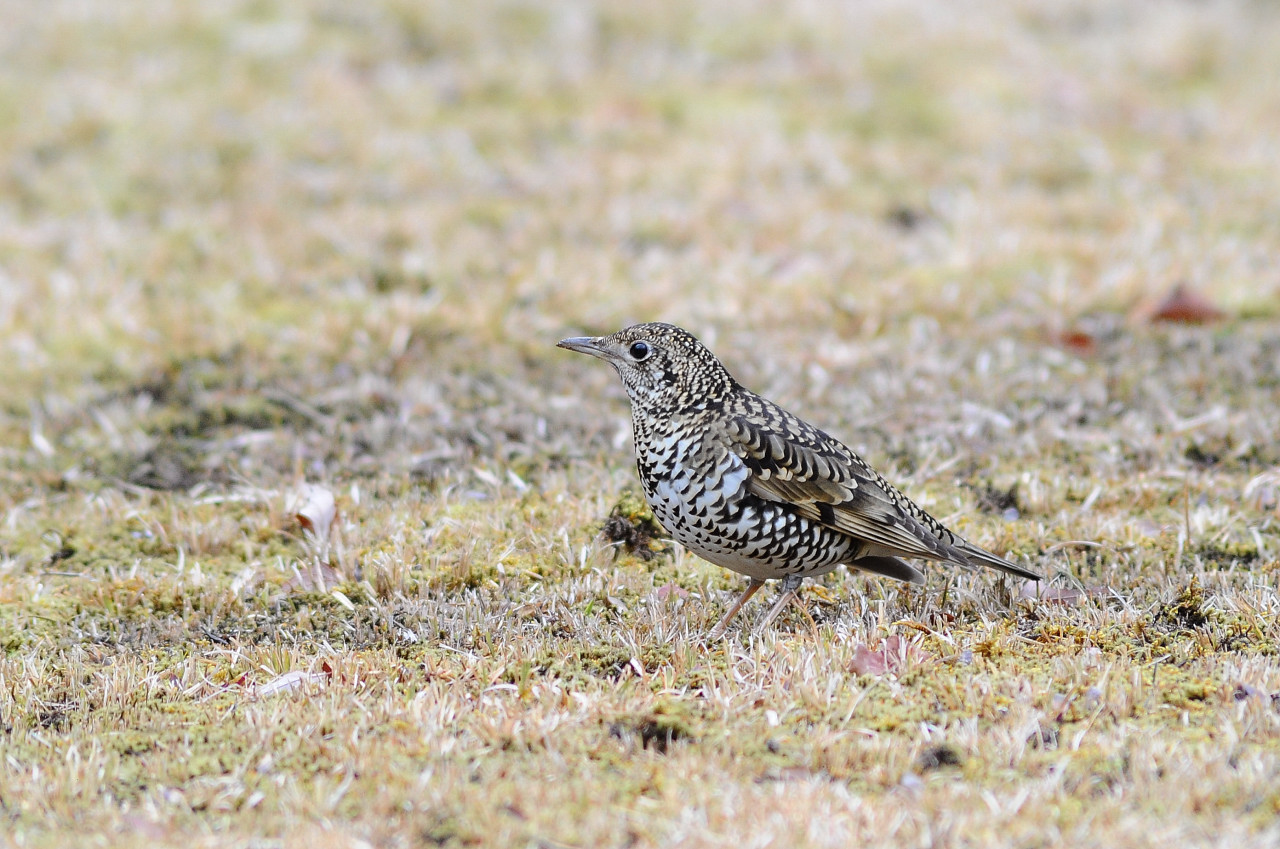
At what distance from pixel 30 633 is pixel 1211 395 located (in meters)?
5.71

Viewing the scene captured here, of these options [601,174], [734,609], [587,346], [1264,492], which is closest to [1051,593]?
[734,609]

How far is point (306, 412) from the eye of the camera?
715cm

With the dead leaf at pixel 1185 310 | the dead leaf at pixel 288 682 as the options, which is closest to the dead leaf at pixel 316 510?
the dead leaf at pixel 288 682

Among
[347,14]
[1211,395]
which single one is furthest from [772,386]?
[347,14]

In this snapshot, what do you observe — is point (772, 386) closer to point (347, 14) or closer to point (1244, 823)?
point (1244, 823)

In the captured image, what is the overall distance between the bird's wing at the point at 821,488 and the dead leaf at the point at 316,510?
1.91 m

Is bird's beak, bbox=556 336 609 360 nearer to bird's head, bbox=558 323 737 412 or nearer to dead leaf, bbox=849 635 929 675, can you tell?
bird's head, bbox=558 323 737 412

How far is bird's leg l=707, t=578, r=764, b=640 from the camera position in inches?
189

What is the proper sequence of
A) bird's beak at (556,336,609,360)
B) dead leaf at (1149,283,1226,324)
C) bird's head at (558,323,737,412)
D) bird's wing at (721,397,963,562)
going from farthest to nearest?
1. dead leaf at (1149,283,1226,324)
2. bird's beak at (556,336,609,360)
3. bird's head at (558,323,737,412)
4. bird's wing at (721,397,963,562)

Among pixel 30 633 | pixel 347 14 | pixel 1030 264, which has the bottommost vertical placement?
pixel 30 633

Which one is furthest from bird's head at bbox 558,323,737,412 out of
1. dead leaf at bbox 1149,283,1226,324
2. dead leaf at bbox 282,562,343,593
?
dead leaf at bbox 1149,283,1226,324

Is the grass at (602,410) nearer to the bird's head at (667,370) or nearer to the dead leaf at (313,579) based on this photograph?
the dead leaf at (313,579)

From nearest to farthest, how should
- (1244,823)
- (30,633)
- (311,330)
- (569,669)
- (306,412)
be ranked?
(1244,823), (569,669), (30,633), (306,412), (311,330)

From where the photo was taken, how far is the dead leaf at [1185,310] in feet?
27.1
